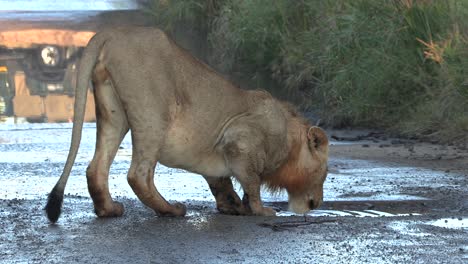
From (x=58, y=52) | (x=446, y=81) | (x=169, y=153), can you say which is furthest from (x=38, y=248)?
(x=58, y=52)

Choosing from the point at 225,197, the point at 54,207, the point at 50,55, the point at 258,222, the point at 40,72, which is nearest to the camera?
the point at 54,207

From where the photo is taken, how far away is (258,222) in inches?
318

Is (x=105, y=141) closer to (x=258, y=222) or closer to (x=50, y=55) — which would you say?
(x=258, y=222)

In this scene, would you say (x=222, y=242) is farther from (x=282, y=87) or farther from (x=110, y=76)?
(x=282, y=87)

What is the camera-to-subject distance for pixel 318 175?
898 cm

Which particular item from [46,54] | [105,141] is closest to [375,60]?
[105,141]

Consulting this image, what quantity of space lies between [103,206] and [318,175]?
5.47 ft

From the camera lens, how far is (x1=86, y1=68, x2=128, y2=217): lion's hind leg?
8.24m

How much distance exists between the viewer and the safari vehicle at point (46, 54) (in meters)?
16.5

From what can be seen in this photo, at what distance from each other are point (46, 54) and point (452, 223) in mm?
12992

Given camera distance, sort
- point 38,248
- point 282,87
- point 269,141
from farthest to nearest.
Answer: point 282,87, point 269,141, point 38,248

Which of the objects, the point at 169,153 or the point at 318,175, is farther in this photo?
the point at 318,175

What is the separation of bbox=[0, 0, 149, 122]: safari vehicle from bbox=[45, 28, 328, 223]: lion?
6.89 metres

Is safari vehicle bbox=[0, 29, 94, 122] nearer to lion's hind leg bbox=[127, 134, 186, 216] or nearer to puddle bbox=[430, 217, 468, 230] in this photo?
lion's hind leg bbox=[127, 134, 186, 216]
